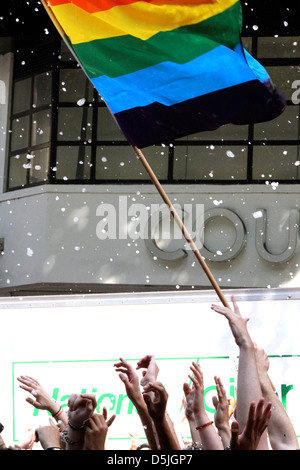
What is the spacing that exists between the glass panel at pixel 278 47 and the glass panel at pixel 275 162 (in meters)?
1.47

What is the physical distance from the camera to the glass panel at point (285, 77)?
15328 millimetres

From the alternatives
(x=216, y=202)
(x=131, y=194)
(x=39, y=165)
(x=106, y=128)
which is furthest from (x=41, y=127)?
(x=216, y=202)

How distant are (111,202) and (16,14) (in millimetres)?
4055

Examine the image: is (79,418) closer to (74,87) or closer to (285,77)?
(285,77)

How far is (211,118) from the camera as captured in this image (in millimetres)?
5453

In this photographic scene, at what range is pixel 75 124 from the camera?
1603 cm

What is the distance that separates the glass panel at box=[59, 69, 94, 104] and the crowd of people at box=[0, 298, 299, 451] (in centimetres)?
1202

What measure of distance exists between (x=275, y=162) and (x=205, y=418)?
1158cm

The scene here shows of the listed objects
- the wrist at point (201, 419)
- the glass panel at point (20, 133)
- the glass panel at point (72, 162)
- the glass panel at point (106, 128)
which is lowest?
the wrist at point (201, 419)

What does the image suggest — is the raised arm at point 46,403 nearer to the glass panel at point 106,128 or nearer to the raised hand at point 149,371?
the raised hand at point 149,371

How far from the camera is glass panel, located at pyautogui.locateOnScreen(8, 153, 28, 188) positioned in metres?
16.4

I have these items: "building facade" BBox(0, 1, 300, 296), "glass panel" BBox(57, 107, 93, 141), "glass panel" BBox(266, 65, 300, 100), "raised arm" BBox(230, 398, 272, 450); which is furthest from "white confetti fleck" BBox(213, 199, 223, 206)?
"raised arm" BBox(230, 398, 272, 450)
